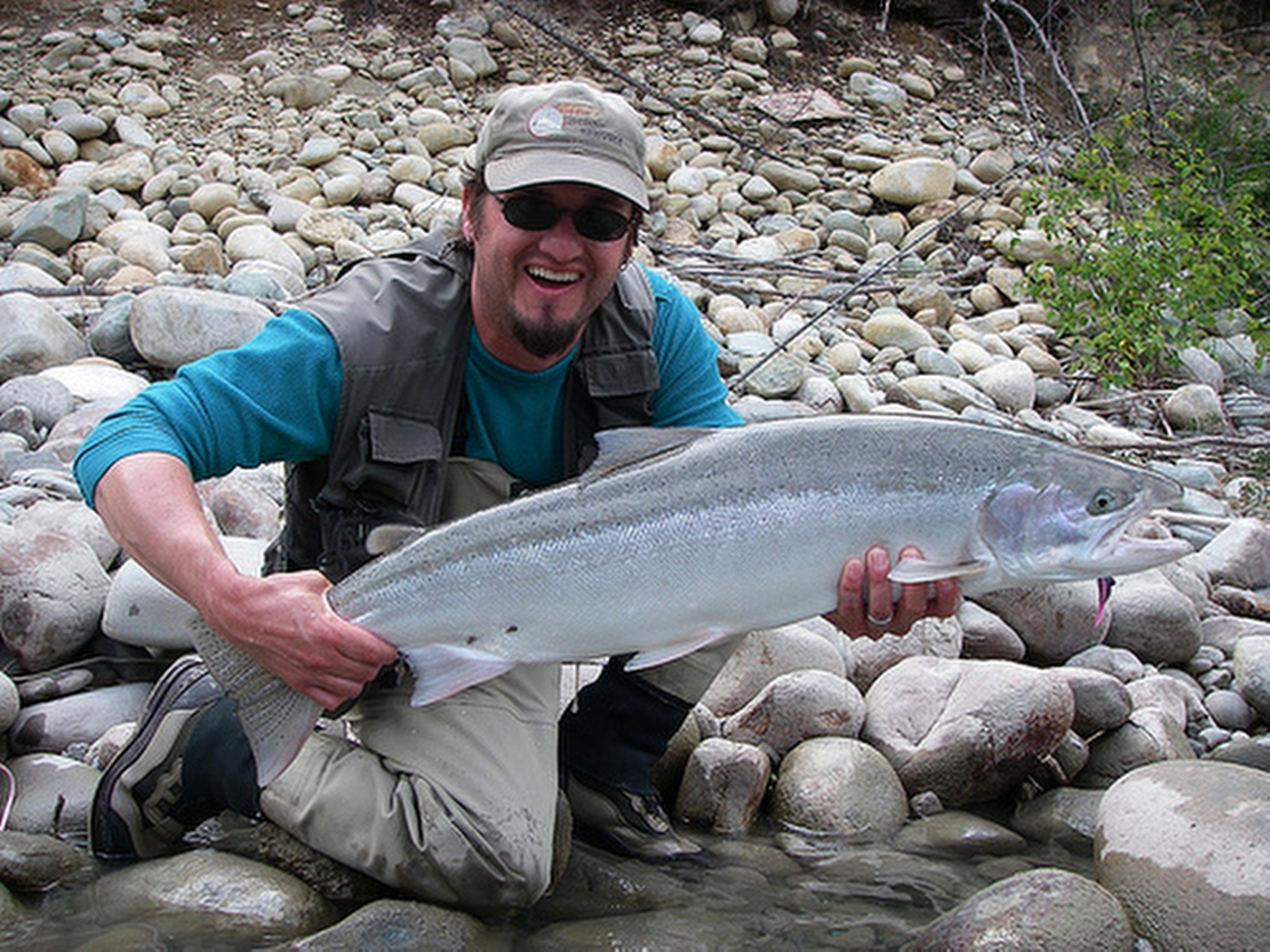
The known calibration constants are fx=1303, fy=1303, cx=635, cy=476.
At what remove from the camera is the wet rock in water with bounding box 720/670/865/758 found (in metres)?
4.61

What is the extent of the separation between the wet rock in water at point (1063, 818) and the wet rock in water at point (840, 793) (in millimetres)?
416

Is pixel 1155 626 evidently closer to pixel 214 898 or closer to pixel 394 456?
pixel 394 456

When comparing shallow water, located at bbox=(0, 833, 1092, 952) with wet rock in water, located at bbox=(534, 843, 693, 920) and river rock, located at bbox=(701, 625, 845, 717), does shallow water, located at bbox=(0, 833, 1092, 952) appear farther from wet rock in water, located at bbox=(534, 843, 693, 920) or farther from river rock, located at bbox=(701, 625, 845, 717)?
river rock, located at bbox=(701, 625, 845, 717)

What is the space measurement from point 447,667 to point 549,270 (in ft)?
3.79

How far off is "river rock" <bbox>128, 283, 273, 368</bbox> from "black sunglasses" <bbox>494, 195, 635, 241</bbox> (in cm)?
393

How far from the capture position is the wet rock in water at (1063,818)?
14.1ft

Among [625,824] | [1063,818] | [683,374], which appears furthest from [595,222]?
[1063,818]

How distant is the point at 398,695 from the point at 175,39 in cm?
1265

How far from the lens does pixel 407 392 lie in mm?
3666

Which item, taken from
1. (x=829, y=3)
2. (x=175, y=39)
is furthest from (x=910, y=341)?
(x=175, y=39)

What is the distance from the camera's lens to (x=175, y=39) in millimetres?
14305

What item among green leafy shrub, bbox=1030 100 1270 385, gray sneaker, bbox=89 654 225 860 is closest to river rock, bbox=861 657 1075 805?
gray sneaker, bbox=89 654 225 860

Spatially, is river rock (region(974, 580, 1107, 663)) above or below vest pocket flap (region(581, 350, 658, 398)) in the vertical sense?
below

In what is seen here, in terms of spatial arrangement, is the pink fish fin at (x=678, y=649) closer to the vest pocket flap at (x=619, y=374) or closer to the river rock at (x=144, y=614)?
the vest pocket flap at (x=619, y=374)
